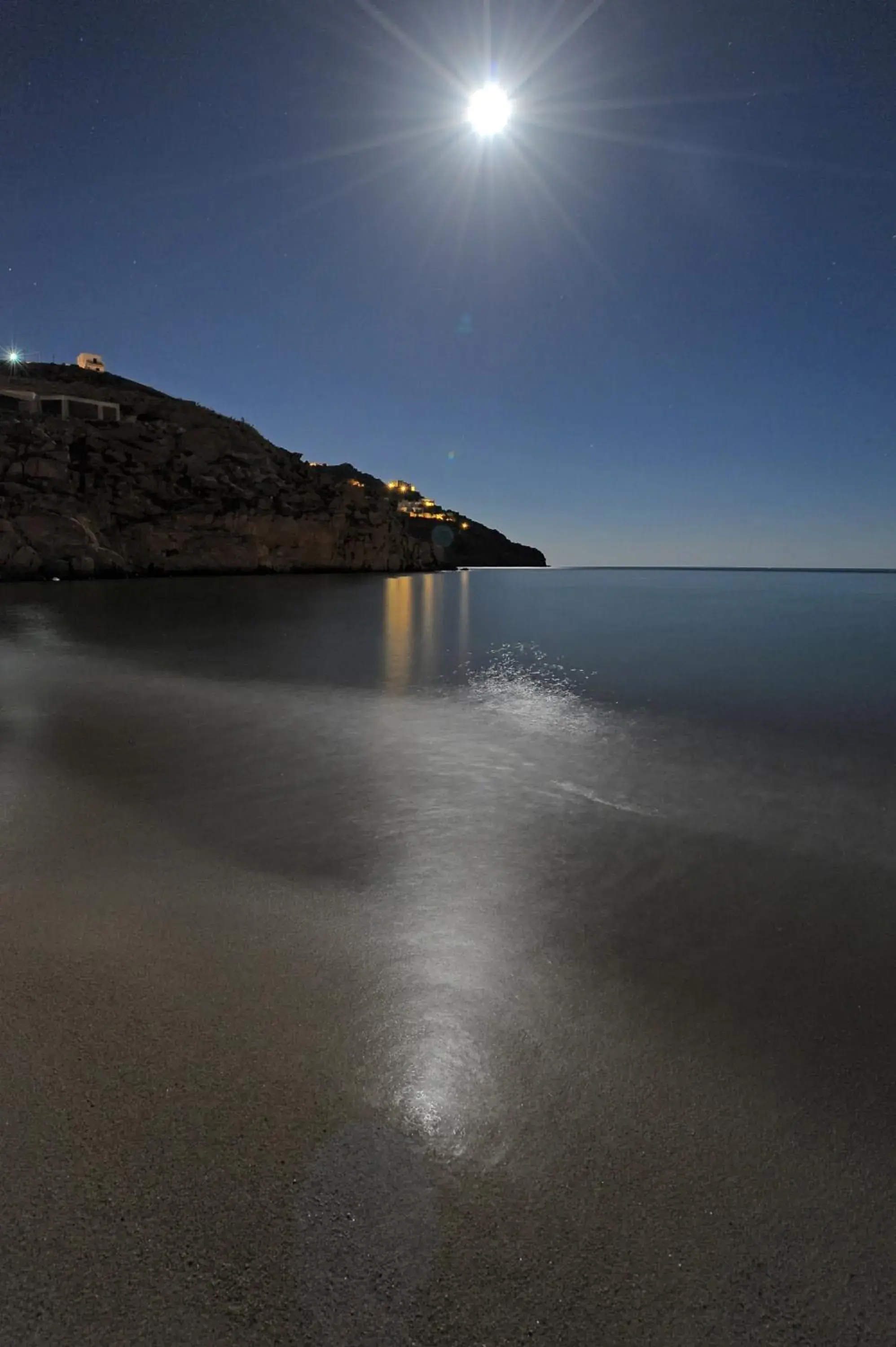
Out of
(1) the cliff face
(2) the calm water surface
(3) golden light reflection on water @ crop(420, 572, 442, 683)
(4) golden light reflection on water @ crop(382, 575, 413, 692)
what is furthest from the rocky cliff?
(2) the calm water surface

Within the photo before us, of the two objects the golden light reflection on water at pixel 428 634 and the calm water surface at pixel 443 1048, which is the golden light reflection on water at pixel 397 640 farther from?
the calm water surface at pixel 443 1048

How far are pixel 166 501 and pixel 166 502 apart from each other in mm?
121

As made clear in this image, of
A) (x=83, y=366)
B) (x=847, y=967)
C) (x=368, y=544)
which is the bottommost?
(x=847, y=967)

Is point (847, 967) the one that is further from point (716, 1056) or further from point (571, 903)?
point (571, 903)

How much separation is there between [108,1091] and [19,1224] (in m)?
0.52

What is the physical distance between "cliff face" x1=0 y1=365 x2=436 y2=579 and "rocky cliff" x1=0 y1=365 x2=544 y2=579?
126 mm

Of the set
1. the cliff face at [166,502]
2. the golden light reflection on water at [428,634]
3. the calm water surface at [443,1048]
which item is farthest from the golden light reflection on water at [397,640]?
the cliff face at [166,502]

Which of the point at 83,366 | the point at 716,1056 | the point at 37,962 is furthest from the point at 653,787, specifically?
the point at 83,366

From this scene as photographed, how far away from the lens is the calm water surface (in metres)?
1.79

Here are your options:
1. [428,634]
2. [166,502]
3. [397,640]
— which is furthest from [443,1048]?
[166,502]

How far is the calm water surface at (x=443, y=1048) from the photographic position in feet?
5.88

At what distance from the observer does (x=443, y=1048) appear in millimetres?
2738

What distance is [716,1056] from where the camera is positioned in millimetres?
2779

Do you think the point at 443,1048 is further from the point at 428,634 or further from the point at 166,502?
the point at 166,502
